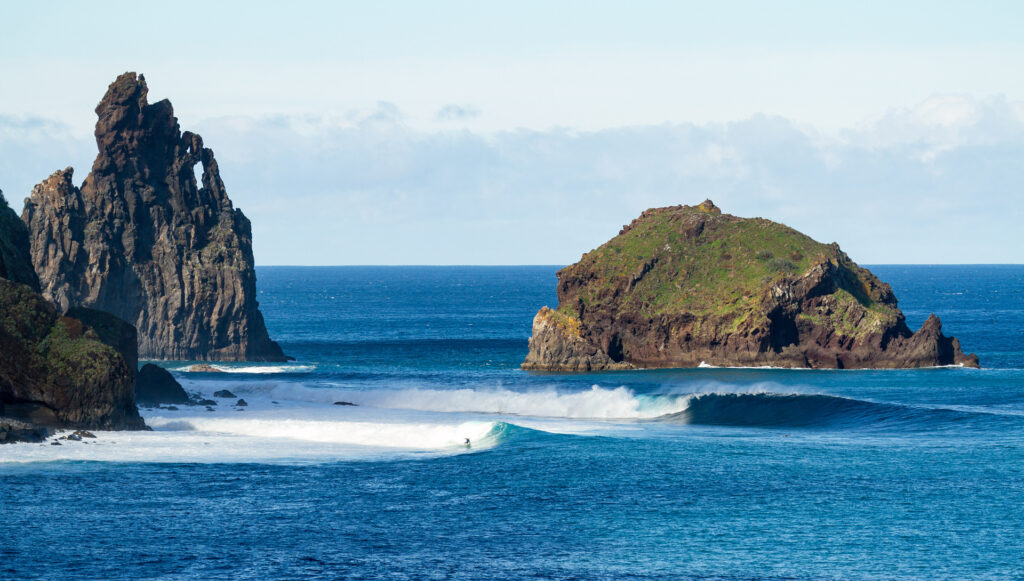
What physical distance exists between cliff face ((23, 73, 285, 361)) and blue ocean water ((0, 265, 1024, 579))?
87.3 feet

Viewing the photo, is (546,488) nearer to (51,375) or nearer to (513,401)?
(51,375)

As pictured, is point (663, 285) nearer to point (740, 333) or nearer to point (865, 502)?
point (740, 333)

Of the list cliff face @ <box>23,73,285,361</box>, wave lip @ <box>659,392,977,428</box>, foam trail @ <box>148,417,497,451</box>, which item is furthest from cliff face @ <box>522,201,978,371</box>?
foam trail @ <box>148,417,497,451</box>

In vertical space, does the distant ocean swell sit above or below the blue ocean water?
above

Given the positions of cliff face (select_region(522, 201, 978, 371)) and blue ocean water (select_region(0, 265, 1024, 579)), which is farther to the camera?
cliff face (select_region(522, 201, 978, 371))

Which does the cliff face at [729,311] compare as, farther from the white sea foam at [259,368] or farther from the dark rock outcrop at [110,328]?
the dark rock outcrop at [110,328]

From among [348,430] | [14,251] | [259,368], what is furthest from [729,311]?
[14,251]

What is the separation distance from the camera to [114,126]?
10631 centimetres

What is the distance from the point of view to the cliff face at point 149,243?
10112cm

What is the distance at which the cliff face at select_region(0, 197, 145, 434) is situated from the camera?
168 feet

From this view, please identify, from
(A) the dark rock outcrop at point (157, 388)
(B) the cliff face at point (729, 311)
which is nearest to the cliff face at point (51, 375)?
(A) the dark rock outcrop at point (157, 388)

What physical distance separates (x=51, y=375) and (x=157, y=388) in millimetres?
17186

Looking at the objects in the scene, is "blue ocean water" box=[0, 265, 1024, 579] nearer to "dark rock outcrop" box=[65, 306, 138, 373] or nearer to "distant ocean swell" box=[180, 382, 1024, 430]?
"distant ocean swell" box=[180, 382, 1024, 430]

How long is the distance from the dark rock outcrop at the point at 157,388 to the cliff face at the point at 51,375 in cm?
1273
